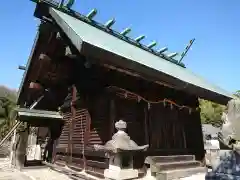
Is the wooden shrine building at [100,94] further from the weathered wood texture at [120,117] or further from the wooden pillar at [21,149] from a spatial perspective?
the wooden pillar at [21,149]

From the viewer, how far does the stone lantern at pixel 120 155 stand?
16.8 feet

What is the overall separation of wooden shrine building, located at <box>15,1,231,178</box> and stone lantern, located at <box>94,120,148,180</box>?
0.68 metres

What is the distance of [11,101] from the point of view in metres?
30.5

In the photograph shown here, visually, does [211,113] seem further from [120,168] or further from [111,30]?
[120,168]

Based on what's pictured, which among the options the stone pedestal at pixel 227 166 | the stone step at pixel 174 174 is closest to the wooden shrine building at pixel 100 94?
the stone step at pixel 174 174

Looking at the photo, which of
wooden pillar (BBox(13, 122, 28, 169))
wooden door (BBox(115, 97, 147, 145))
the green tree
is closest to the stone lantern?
wooden door (BBox(115, 97, 147, 145))

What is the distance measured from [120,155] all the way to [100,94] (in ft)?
7.22

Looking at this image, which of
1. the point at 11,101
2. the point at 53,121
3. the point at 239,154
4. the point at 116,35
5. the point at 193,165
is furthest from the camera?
the point at 11,101

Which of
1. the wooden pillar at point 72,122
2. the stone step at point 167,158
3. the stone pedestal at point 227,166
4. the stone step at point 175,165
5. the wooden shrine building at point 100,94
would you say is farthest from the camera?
the wooden pillar at point 72,122

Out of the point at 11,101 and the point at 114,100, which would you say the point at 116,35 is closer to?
the point at 114,100

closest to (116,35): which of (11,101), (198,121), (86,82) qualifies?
(86,82)

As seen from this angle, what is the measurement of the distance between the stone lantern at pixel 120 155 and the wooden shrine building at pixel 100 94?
682mm

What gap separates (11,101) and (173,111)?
28.7 m

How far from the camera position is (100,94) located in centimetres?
671
